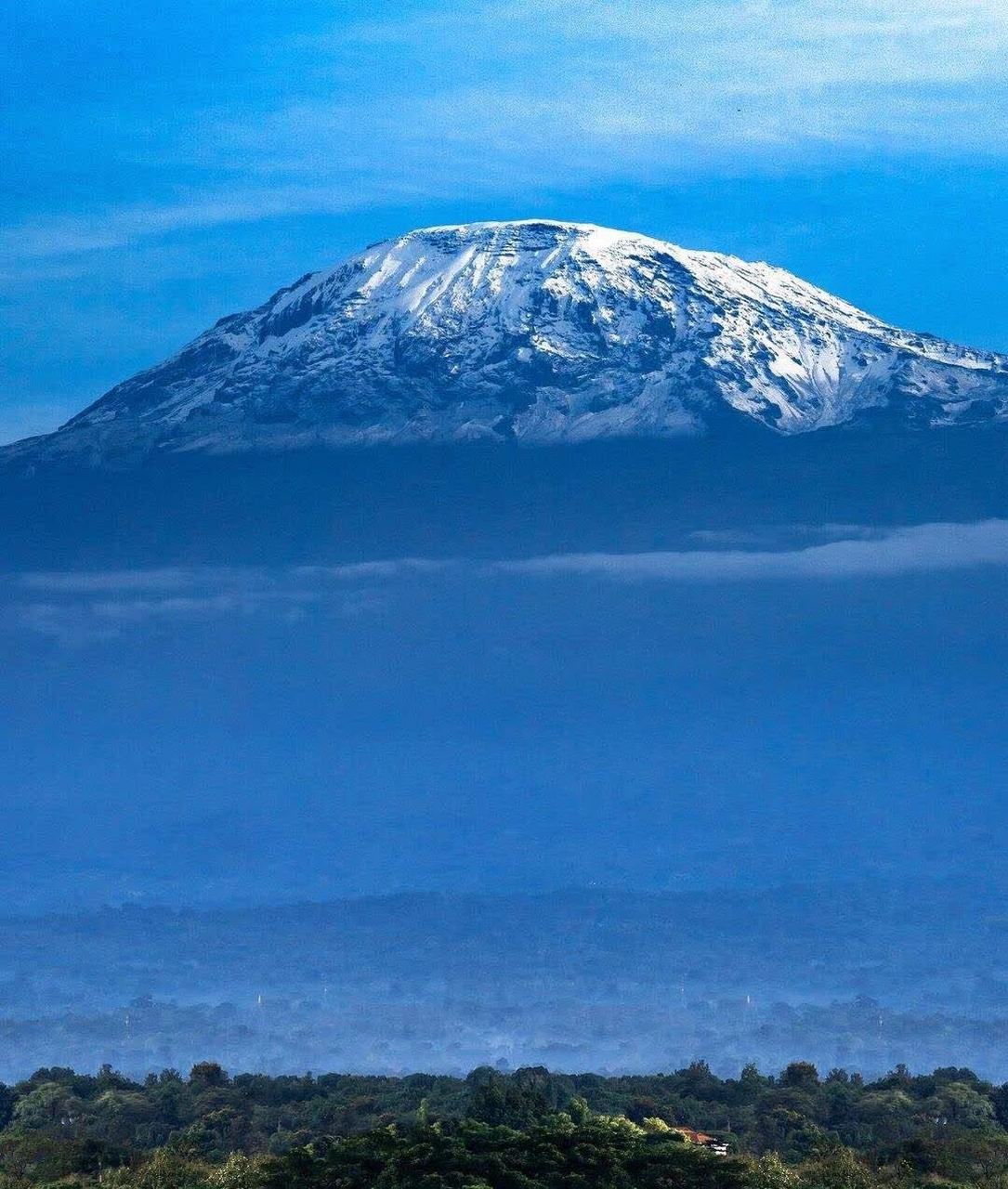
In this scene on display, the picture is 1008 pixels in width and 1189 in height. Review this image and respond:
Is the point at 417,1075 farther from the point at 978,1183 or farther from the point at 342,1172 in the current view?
the point at 342,1172

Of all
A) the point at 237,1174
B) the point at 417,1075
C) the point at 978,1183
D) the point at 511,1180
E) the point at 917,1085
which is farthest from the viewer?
the point at 417,1075

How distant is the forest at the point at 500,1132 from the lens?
81.9m

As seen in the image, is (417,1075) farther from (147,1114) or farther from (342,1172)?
(342,1172)

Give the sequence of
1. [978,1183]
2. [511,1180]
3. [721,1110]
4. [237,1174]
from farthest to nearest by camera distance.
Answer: [721,1110], [978,1183], [237,1174], [511,1180]

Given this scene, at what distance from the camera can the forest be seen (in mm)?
81875

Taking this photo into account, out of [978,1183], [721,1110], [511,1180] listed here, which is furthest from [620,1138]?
[721,1110]

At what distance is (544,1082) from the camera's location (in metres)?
189

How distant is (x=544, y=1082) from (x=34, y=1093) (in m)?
43.1

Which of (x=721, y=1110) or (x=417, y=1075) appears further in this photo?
(x=417, y=1075)

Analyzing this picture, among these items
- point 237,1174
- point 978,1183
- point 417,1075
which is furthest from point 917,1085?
point 237,1174

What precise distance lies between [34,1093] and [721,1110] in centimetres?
5867

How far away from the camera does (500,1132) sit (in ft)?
279

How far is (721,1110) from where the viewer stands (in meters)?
168

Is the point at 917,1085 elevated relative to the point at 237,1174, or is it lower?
elevated
